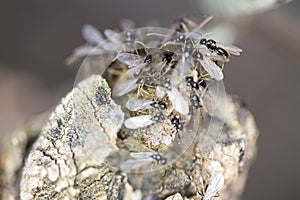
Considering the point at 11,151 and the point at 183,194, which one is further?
the point at 11,151

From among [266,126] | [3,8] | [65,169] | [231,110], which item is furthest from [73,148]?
[3,8]

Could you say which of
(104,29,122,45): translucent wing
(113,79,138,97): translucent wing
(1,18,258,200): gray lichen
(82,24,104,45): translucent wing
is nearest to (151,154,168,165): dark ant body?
(1,18,258,200): gray lichen

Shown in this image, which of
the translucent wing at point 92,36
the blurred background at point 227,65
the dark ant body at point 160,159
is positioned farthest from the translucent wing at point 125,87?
the blurred background at point 227,65

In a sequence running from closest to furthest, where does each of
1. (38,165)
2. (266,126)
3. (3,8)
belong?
1. (38,165)
2. (266,126)
3. (3,8)

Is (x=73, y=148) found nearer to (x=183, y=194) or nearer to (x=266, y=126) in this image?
(x=183, y=194)

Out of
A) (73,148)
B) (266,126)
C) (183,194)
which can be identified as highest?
(266,126)
